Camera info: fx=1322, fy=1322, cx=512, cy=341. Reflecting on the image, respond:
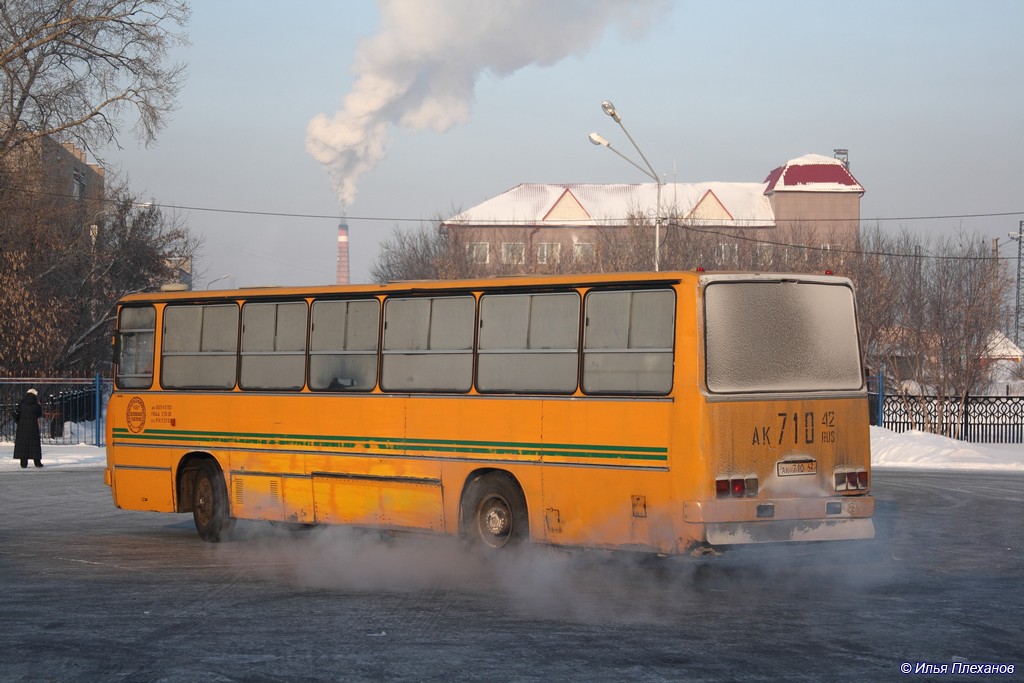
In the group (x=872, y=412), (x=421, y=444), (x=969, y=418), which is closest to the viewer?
(x=421, y=444)

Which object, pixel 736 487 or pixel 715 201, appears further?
pixel 715 201

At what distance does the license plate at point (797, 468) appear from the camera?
11.5 meters

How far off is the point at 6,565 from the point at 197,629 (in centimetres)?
432

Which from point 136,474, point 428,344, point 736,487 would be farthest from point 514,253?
point 736,487

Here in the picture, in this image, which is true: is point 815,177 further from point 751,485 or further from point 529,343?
point 751,485

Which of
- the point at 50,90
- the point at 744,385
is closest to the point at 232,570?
the point at 744,385

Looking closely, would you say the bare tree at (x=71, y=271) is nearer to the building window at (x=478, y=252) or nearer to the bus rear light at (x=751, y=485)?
the building window at (x=478, y=252)

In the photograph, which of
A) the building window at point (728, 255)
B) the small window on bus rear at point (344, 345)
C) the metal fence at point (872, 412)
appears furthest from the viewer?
the building window at point (728, 255)

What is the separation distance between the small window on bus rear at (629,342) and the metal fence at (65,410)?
981 inches

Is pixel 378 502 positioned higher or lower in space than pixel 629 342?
lower

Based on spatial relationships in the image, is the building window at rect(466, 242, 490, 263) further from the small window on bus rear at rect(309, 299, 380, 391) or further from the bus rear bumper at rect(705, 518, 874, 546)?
the bus rear bumper at rect(705, 518, 874, 546)

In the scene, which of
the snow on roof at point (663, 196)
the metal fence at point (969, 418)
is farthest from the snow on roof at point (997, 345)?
the snow on roof at point (663, 196)

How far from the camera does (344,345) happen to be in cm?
1419

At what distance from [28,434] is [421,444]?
1691 cm
